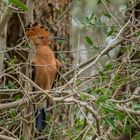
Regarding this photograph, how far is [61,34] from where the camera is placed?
12.8 feet

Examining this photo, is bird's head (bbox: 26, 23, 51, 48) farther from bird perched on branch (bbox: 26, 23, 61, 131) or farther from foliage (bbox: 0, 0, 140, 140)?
foliage (bbox: 0, 0, 140, 140)

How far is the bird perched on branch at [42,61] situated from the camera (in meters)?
3.11

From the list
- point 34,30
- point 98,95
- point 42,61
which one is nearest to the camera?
point 98,95

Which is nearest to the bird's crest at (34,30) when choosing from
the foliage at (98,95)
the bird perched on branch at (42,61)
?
the bird perched on branch at (42,61)

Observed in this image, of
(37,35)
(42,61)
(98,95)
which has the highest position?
(37,35)

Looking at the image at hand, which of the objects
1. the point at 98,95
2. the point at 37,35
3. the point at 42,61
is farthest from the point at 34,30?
the point at 98,95

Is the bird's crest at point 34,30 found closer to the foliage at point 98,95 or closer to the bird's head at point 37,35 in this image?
the bird's head at point 37,35

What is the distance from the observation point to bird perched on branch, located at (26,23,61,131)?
10.2ft

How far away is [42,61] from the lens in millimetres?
3322

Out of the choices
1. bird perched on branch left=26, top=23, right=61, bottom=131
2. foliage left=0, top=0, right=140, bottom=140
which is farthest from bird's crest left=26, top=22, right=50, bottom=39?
foliage left=0, top=0, right=140, bottom=140

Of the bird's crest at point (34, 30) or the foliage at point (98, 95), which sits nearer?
the foliage at point (98, 95)

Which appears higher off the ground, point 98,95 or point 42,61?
point 42,61

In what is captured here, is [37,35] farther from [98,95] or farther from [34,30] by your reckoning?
[98,95]

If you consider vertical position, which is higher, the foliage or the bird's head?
the bird's head
